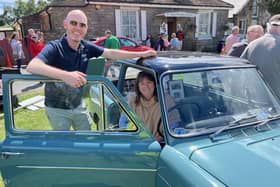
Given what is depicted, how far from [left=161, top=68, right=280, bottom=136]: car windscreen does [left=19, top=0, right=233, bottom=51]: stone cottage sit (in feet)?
40.4

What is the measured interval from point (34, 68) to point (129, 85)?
1400mm

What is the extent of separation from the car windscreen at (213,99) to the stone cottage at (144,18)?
1230 centimetres

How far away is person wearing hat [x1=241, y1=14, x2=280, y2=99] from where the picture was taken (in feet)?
10.6

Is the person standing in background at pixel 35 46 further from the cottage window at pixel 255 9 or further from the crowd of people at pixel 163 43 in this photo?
the cottage window at pixel 255 9

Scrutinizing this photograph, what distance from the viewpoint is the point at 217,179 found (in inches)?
58.4

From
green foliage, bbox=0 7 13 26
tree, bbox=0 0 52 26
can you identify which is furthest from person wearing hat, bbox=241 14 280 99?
green foliage, bbox=0 7 13 26

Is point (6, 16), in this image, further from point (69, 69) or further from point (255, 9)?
point (69, 69)

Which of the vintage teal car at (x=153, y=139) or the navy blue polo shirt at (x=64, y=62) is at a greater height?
the navy blue polo shirt at (x=64, y=62)

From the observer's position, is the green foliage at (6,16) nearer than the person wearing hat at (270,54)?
No

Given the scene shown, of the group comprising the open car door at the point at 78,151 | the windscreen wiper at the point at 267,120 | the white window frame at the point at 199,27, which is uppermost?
the white window frame at the point at 199,27

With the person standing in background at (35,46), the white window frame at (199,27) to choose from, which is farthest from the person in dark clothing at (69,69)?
the white window frame at (199,27)

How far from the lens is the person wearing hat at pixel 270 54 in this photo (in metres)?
3.25

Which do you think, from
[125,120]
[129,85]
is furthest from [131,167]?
[129,85]

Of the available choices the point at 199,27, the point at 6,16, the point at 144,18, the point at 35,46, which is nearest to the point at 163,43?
the point at 144,18
